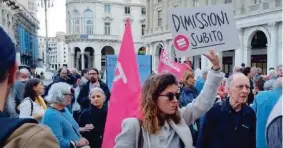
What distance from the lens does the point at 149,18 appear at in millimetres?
39531

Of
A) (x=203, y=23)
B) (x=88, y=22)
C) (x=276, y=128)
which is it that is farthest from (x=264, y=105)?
(x=88, y=22)

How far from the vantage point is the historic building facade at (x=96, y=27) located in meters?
56.9

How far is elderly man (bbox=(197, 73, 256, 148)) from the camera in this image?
3543mm

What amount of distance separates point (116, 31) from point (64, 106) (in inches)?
2164

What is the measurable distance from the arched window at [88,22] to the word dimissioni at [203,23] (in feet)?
176

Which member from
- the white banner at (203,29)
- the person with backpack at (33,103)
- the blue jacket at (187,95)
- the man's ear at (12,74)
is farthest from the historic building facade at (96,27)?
the man's ear at (12,74)

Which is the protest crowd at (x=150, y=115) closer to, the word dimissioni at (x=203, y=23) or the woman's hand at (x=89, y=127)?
the woman's hand at (x=89, y=127)

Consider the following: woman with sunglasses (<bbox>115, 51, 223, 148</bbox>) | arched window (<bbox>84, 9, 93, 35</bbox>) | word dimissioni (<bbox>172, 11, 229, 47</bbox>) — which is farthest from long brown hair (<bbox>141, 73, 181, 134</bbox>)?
arched window (<bbox>84, 9, 93, 35</bbox>)

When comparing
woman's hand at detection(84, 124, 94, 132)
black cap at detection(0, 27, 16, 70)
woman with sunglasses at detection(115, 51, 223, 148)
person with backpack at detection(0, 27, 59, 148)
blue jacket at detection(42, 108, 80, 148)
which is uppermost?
black cap at detection(0, 27, 16, 70)

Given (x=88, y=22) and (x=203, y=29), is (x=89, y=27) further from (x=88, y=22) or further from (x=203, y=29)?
(x=203, y=29)

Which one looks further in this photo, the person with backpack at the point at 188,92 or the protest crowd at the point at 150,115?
the person with backpack at the point at 188,92

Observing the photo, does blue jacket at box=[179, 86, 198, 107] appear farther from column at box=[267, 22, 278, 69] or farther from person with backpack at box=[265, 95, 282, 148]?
column at box=[267, 22, 278, 69]

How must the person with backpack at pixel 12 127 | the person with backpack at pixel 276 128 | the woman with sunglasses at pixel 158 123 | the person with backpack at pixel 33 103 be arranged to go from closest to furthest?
the person with backpack at pixel 12 127 < the person with backpack at pixel 276 128 < the woman with sunglasses at pixel 158 123 < the person with backpack at pixel 33 103

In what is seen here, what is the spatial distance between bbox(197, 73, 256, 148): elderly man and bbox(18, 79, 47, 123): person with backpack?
2.26 metres
